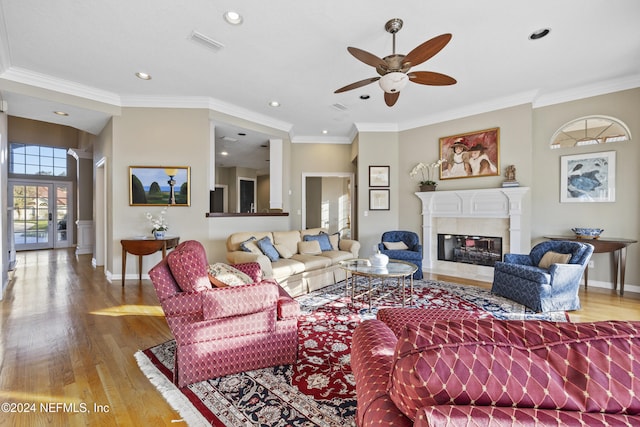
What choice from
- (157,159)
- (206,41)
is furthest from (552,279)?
(157,159)

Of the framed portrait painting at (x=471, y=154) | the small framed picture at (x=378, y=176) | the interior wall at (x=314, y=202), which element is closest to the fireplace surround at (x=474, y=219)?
the framed portrait painting at (x=471, y=154)

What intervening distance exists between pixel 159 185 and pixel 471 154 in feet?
17.3

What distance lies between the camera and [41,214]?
306 inches

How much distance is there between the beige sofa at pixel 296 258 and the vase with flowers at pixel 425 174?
174 centimetres

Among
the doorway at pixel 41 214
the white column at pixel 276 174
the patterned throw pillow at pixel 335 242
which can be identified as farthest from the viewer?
the doorway at pixel 41 214

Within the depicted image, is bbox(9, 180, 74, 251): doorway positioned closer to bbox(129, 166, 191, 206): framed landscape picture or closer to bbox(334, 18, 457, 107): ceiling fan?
bbox(129, 166, 191, 206): framed landscape picture

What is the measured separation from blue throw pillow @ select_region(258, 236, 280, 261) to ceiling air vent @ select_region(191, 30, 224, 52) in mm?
2432

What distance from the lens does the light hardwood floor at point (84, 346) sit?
159 cm

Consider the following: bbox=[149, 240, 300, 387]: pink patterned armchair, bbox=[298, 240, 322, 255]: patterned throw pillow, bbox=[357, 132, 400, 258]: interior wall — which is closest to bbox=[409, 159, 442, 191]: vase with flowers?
bbox=[357, 132, 400, 258]: interior wall

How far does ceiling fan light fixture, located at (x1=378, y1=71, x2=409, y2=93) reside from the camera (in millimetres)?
2541

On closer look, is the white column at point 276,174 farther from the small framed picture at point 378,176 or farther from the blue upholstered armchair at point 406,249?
the blue upholstered armchair at point 406,249

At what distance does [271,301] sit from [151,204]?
354 cm

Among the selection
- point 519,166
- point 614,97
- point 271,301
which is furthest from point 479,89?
point 271,301

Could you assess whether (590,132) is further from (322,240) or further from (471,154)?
(322,240)
